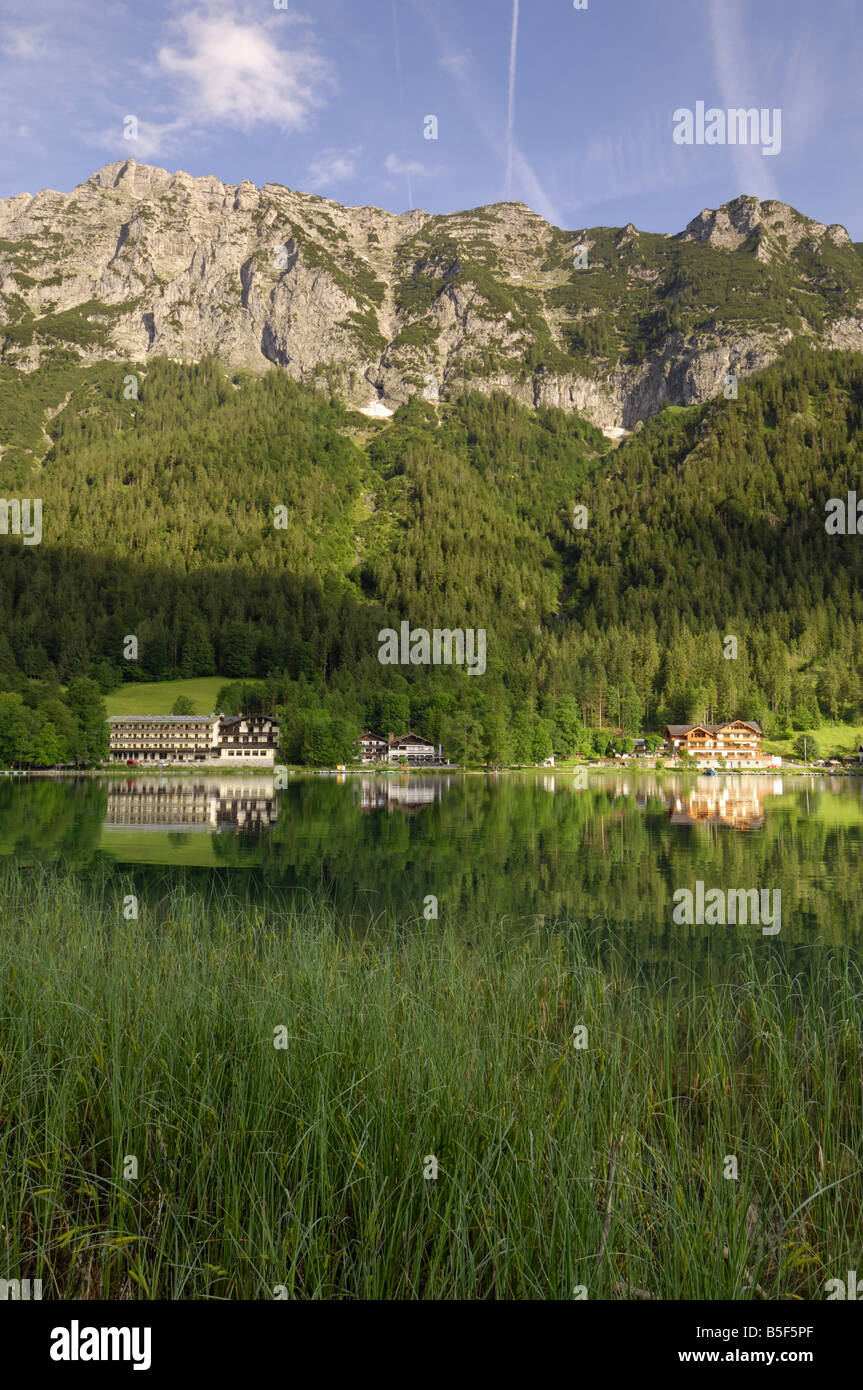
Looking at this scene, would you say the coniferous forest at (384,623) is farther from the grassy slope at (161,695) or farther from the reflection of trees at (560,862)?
the reflection of trees at (560,862)

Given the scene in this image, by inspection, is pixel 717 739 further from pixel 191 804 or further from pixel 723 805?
pixel 191 804

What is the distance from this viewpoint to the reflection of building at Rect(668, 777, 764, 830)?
2031 inches

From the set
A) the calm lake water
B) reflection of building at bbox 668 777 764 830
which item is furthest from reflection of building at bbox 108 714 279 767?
reflection of building at bbox 668 777 764 830

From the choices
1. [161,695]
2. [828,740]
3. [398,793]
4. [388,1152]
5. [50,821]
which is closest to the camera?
[388,1152]

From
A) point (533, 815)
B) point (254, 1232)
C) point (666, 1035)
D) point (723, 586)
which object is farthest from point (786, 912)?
point (723, 586)

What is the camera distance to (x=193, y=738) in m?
120

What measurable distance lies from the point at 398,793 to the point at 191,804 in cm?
2110

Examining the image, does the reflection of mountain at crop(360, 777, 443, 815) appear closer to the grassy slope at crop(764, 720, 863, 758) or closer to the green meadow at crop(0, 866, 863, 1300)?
the green meadow at crop(0, 866, 863, 1300)

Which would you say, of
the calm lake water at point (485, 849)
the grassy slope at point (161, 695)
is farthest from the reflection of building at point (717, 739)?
the grassy slope at point (161, 695)

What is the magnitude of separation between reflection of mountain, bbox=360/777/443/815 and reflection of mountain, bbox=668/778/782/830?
66.4 ft

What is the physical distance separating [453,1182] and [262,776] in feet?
333

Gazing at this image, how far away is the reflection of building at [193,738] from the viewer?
11731 cm

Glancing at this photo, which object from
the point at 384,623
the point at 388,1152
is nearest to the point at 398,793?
the point at 388,1152
